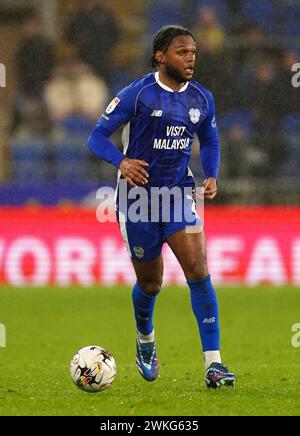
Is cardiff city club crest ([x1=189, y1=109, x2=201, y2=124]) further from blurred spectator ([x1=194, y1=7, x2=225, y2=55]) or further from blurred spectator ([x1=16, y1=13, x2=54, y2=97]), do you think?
blurred spectator ([x1=16, y1=13, x2=54, y2=97])

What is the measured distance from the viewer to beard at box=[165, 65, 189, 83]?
6441 mm

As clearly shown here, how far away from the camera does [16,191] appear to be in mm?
13273

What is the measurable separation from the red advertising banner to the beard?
20.6 feet

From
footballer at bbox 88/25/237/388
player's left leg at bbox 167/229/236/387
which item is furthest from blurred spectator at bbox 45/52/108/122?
player's left leg at bbox 167/229/236/387

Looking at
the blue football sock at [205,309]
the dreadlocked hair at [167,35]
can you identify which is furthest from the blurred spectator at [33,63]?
the blue football sock at [205,309]

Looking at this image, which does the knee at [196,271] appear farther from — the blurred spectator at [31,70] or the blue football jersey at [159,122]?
the blurred spectator at [31,70]

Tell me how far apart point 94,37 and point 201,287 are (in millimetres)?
8238

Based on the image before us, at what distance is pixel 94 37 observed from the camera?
46.2 feet

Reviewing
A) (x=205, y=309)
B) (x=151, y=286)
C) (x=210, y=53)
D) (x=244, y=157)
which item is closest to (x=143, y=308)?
(x=151, y=286)

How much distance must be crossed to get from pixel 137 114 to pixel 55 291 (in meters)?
6.37

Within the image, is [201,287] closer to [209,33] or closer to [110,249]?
[110,249]

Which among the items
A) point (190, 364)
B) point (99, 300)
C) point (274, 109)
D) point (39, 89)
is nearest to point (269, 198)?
point (274, 109)

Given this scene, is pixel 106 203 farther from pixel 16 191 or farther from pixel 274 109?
pixel 274 109

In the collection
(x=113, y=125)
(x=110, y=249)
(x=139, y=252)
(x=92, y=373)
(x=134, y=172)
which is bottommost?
(x=92, y=373)
